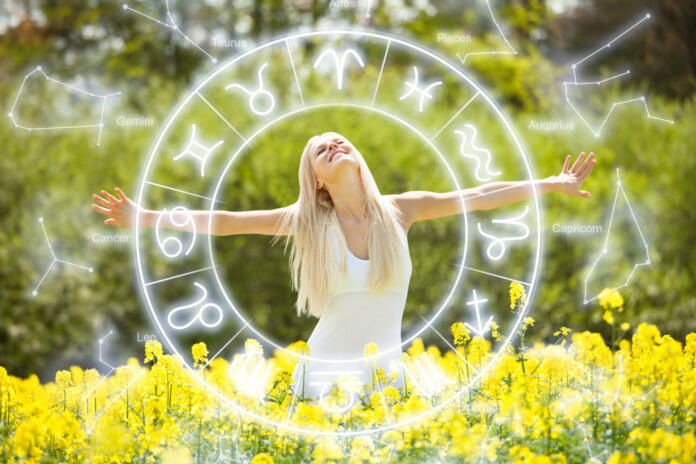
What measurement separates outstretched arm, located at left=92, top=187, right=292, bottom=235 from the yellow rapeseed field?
1.91ft

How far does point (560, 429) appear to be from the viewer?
3.37 metres

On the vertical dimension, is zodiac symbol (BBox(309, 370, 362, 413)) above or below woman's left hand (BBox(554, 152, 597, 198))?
below

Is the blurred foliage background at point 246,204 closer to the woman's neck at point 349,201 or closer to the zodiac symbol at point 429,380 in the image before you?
the zodiac symbol at point 429,380

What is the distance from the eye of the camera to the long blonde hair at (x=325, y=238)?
414 centimetres

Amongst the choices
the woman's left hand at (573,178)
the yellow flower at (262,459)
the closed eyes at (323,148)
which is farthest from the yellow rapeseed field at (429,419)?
the closed eyes at (323,148)

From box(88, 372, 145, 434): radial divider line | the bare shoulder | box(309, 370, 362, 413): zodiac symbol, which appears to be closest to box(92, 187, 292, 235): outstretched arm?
the bare shoulder

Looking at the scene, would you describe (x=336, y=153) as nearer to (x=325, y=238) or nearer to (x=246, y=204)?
(x=325, y=238)

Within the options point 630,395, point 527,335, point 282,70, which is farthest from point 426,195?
point 282,70

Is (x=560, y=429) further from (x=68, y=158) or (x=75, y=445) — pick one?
(x=68, y=158)

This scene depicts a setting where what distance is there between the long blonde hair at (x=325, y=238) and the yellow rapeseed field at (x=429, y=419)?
407 mm

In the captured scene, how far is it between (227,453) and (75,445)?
2.45ft

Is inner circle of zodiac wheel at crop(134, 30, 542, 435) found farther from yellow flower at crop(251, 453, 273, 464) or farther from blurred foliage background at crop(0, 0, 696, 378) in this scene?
yellow flower at crop(251, 453, 273, 464)

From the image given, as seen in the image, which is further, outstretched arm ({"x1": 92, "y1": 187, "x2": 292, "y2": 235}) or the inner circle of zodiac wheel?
the inner circle of zodiac wheel

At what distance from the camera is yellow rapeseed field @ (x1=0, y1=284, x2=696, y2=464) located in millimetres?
3352
